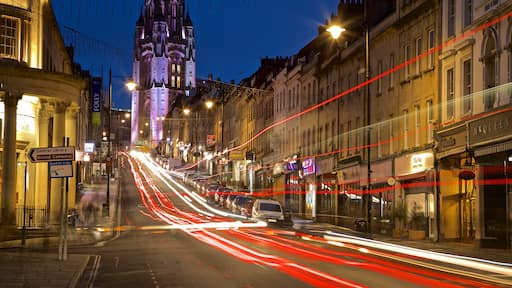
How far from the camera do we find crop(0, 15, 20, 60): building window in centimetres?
3419

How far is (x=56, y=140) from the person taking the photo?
35.2 m

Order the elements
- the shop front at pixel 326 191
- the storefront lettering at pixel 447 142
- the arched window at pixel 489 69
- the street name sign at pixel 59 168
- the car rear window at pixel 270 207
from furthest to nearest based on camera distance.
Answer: the shop front at pixel 326 191 < the car rear window at pixel 270 207 < the storefront lettering at pixel 447 142 < the arched window at pixel 489 69 < the street name sign at pixel 59 168

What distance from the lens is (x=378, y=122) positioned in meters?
43.9

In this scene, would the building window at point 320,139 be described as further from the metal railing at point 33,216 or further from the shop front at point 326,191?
the metal railing at point 33,216

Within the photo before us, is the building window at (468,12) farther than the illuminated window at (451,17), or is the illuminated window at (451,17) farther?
the illuminated window at (451,17)

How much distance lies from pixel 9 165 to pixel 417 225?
1807 cm

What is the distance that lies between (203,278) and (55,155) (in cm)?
653

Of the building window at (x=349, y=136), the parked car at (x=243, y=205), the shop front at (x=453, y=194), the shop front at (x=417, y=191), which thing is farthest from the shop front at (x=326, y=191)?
the shop front at (x=453, y=194)

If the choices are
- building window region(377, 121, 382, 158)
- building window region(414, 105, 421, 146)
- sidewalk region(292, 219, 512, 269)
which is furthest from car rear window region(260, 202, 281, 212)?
sidewalk region(292, 219, 512, 269)

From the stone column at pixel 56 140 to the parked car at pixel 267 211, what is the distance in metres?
14.8

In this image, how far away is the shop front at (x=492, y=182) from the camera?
92.3ft

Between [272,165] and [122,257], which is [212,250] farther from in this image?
[272,165]

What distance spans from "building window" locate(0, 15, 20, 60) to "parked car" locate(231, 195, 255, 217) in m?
22.2

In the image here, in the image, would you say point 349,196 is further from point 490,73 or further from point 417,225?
point 490,73
